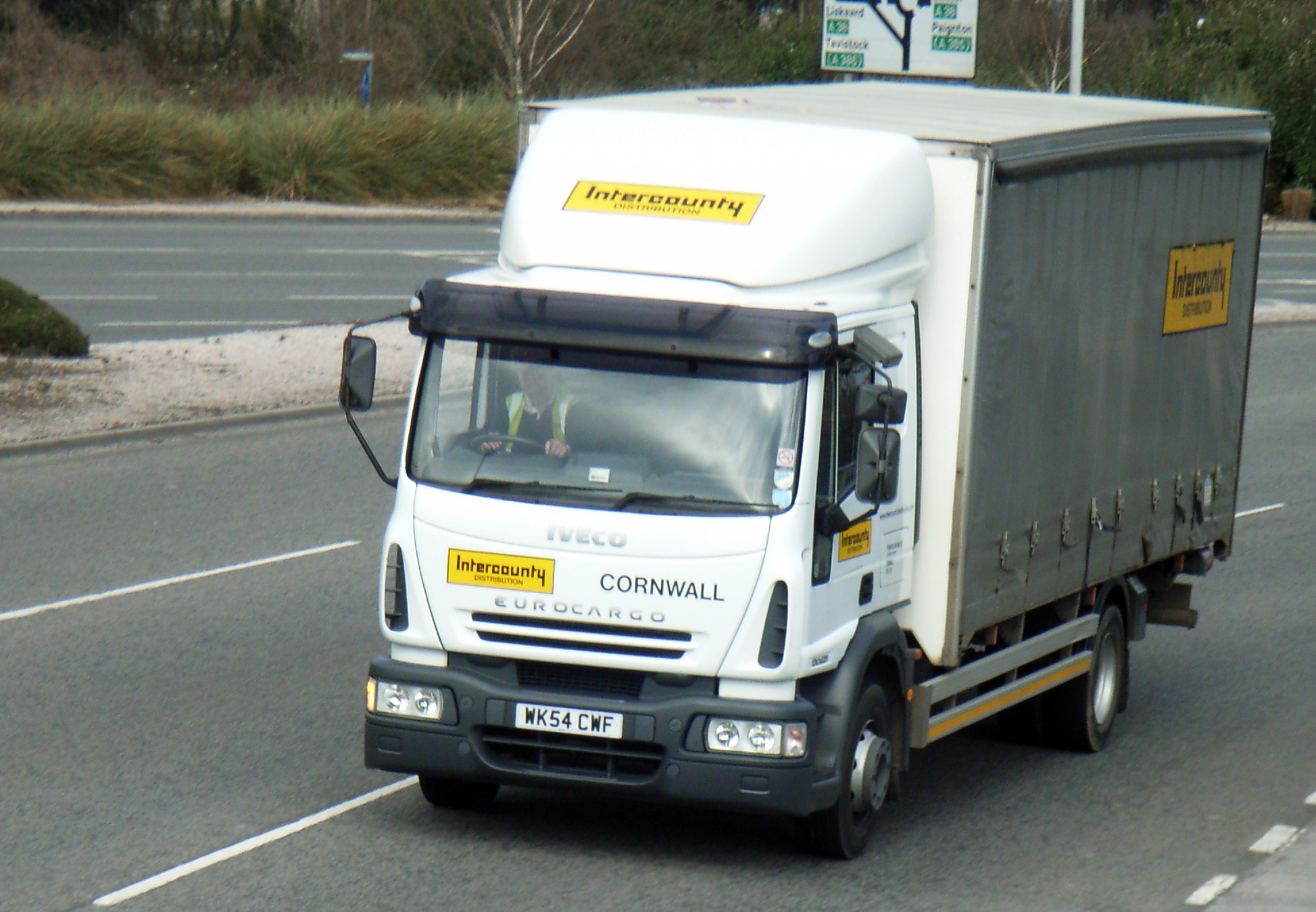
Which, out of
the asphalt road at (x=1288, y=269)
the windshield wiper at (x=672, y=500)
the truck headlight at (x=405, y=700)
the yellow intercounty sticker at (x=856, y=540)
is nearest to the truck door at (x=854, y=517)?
the yellow intercounty sticker at (x=856, y=540)

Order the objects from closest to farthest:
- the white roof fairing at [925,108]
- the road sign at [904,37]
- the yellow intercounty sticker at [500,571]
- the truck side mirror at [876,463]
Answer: the truck side mirror at [876,463]
the yellow intercounty sticker at [500,571]
the white roof fairing at [925,108]
the road sign at [904,37]

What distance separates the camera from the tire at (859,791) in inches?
306

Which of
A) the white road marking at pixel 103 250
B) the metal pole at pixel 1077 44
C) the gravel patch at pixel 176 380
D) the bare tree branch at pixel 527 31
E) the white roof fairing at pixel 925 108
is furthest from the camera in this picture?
the bare tree branch at pixel 527 31

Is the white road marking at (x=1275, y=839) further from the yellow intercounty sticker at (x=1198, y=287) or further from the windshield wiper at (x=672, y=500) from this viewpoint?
the windshield wiper at (x=672, y=500)

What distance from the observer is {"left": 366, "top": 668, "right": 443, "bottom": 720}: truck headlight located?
7.66 metres

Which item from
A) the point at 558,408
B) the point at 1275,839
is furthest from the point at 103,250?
the point at 1275,839

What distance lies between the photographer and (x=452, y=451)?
305 inches

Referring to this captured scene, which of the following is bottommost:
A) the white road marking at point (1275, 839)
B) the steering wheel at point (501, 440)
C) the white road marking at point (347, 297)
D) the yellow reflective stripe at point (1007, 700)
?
the white road marking at point (347, 297)

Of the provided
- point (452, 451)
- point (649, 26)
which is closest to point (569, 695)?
point (452, 451)

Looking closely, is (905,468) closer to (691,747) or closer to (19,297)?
(691,747)

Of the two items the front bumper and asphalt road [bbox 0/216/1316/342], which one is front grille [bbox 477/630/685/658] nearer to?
the front bumper

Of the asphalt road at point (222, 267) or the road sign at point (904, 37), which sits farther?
the road sign at point (904, 37)

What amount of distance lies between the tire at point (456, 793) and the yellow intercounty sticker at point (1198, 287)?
13.5 ft

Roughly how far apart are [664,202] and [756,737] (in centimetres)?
205
